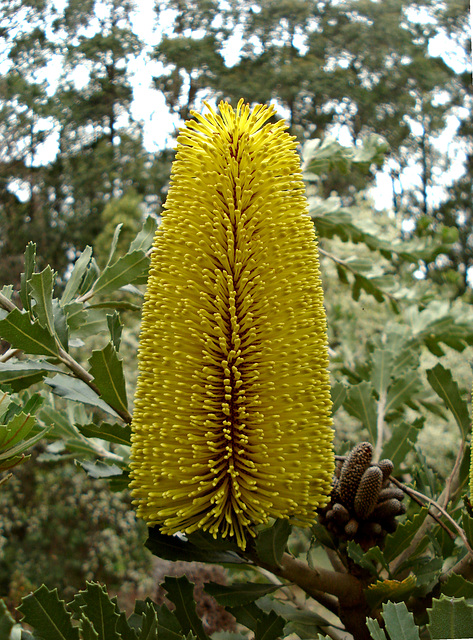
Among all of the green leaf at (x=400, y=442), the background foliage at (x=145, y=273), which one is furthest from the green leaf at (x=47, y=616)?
the green leaf at (x=400, y=442)

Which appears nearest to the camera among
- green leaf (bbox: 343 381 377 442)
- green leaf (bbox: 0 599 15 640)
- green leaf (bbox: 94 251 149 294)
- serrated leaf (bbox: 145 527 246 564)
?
green leaf (bbox: 0 599 15 640)

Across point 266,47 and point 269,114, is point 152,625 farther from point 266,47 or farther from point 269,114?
point 266,47

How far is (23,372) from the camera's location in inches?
15.7

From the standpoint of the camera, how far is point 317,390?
1.11 ft

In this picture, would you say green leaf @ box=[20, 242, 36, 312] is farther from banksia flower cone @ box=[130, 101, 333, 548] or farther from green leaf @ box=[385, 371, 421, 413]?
green leaf @ box=[385, 371, 421, 413]

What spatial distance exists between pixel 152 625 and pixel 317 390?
0.17 meters

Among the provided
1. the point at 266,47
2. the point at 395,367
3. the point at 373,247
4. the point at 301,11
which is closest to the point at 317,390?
the point at 395,367

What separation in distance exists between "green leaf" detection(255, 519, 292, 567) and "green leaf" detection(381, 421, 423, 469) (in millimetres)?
236

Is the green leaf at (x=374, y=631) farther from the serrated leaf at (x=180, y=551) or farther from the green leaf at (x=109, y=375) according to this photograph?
the green leaf at (x=109, y=375)

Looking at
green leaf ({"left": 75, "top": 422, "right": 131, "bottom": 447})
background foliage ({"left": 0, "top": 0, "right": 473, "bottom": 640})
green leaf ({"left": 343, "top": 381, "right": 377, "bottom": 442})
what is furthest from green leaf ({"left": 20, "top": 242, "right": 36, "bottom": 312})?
green leaf ({"left": 343, "top": 381, "right": 377, "bottom": 442})

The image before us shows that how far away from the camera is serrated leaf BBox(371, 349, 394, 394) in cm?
63

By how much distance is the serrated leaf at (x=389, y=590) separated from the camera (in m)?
0.36

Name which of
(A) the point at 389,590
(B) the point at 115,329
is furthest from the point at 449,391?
(B) the point at 115,329

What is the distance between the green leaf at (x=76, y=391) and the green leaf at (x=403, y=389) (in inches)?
13.1
